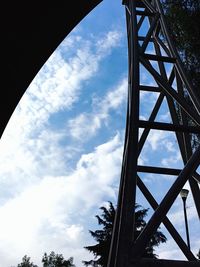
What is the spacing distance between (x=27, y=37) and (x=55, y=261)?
4010cm

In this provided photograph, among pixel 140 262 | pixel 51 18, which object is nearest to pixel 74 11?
pixel 51 18

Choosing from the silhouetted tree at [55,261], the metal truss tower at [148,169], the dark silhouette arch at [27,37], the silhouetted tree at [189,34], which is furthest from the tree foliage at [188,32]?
the silhouetted tree at [55,261]

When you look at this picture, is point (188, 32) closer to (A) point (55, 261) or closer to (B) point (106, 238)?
(B) point (106, 238)

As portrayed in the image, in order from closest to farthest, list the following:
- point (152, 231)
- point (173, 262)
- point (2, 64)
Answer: point (173, 262), point (152, 231), point (2, 64)

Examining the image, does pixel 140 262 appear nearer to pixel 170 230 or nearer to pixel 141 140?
pixel 170 230

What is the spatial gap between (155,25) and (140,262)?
5800 millimetres

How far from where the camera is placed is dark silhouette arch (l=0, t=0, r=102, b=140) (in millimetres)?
5438

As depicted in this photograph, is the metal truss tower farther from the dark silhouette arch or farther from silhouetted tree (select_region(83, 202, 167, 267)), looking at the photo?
silhouetted tree (select_region(83, 202, 167, 267))

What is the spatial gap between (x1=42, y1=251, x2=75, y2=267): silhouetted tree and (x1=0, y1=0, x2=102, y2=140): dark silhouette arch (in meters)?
38.5

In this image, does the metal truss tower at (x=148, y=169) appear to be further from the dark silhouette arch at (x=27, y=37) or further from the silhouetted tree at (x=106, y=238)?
the silhouetted tree at (x=106, y=238)

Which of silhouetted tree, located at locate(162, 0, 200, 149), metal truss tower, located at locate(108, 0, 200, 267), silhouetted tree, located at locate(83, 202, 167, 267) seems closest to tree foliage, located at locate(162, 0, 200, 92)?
silhouetted tree, located at locate(162, 0, 200, 149)

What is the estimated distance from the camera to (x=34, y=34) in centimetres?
580

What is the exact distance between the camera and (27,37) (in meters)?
5.69

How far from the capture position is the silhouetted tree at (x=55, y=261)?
41.1 meters
